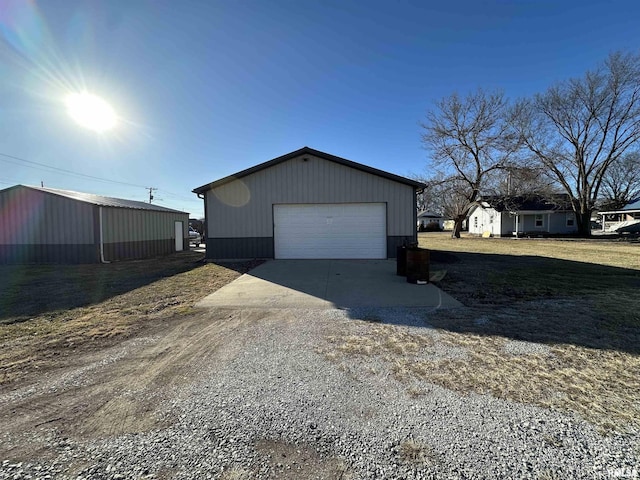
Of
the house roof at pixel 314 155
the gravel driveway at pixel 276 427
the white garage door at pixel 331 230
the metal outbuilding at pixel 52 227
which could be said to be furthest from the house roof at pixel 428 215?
the gravel driveway at pixel 276 427

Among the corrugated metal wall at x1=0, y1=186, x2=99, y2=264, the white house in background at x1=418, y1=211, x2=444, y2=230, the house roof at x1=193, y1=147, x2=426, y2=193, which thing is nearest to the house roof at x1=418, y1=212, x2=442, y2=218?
the white house in background at x1=418, y1=211, x2=444, y2=230

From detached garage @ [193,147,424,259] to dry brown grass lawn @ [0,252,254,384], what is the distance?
2.01 metres

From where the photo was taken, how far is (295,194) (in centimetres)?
1148

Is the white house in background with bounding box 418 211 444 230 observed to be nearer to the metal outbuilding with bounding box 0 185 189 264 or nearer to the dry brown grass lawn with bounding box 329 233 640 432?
the dry brown grass lawn with bounding box 329 233 640 432

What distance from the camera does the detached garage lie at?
11266 mm

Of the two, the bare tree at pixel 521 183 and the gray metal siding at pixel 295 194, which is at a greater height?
the bare tree at pixel 521 183

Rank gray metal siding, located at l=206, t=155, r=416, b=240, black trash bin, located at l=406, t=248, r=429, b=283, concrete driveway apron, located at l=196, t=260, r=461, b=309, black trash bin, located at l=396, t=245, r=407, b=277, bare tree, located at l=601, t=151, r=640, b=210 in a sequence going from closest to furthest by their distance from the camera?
concrete driveway apron, located at l=196, t=260, r=461, b=309 → black trash bin, located at l=406, t=248, r=429, b=283 → black trash bin, located at l=396, t=245, r=407, b=277 → gray metal siding, located at l=206, t=155, r=416, b=240 → bare tree, located at l=601, t=151, r=640, b=210

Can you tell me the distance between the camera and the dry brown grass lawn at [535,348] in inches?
101

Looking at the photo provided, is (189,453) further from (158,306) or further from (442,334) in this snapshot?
(158,306)

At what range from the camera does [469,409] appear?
238 centimetres

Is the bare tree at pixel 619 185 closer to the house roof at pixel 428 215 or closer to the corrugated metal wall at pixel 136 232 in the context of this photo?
the house roof at pixel 428 215

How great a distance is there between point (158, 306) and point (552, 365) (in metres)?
5.99

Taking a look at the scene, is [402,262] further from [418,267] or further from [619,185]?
[619,185]

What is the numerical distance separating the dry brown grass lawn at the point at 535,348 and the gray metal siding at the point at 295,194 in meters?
5.39
